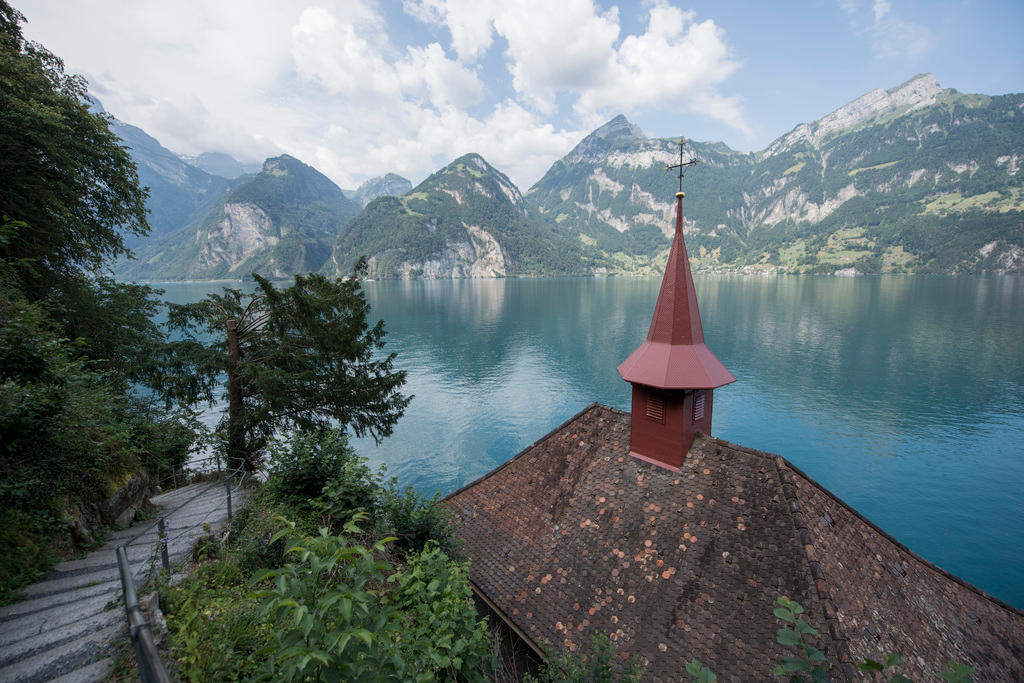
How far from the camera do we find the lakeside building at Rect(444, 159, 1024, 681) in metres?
7.64

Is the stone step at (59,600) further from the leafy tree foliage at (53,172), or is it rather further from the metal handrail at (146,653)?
the leafy tree foliage at (53,172)

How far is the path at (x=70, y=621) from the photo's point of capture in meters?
4.28

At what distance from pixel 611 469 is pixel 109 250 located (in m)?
21.9

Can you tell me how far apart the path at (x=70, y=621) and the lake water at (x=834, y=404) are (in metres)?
22.1

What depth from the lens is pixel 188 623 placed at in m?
5.02

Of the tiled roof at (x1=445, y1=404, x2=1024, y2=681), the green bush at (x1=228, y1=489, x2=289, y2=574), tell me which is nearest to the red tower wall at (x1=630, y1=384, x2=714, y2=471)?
the tiled roof at (x1=445, y1=404, x2=1024, y2=681)

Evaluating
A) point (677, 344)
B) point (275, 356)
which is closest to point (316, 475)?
point (275, 356)

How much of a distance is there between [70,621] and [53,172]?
620 inches

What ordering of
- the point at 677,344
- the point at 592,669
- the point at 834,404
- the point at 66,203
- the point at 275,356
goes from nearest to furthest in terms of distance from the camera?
the point at 592,669 < the point at 677,344 < the point at 66,203 < the point at 275,356 < the point at 834,404

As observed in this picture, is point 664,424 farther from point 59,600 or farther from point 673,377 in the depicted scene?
point 59,600

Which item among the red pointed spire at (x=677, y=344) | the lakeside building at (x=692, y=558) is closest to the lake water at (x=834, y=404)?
the lakeside building at (x=692, y=558)

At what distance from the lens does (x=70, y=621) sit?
502 centimetres

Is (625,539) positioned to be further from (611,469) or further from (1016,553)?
(1016,553)

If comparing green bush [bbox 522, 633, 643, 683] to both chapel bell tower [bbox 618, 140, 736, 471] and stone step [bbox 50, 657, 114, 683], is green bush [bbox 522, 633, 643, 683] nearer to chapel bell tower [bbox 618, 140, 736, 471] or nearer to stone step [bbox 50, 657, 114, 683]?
chapel bell tower [bbox 618, 140, 736, 471]
